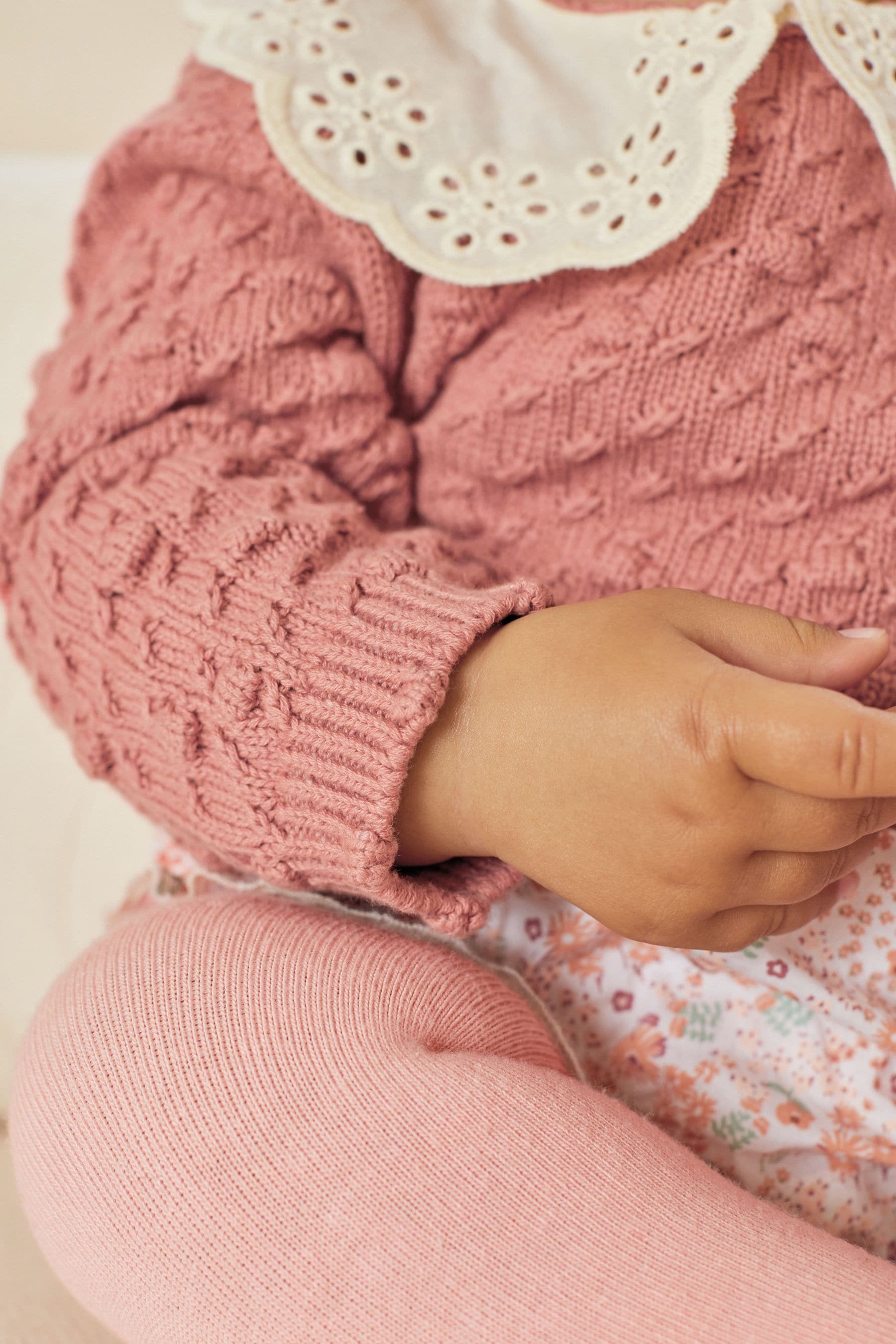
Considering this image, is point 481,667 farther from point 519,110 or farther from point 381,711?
point 519,110

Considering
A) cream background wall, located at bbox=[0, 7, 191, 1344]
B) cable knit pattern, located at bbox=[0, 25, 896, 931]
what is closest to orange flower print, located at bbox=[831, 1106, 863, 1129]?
cable knit pattern, located at bbox=[0, 25, 896, 931]

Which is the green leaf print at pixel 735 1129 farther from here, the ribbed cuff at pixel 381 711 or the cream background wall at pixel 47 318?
the cream background wall at pixel 47 318

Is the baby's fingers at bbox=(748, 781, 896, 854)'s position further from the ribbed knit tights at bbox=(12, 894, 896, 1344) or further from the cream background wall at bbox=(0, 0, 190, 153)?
the cream background wall at bbox=(0, 0, 190, 153)

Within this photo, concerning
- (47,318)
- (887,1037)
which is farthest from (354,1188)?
(47,318)

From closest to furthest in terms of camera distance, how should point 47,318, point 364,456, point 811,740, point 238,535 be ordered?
point 811,740 → point 238,535 → point 364,456 → point 47,318

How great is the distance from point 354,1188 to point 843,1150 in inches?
11.8

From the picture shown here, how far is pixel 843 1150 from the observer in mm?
612

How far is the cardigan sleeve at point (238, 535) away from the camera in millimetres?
530

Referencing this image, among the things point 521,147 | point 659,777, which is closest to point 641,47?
point 521,147

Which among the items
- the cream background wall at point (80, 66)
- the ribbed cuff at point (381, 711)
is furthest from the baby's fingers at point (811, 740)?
the cream background wall at point (80, 66)

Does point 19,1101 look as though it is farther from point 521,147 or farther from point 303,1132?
point 521,147

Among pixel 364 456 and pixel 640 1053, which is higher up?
pixel 364 456

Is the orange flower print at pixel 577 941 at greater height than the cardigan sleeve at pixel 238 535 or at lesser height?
lesser

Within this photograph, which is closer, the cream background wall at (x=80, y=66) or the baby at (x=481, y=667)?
the baby at (x=481, y=667)
